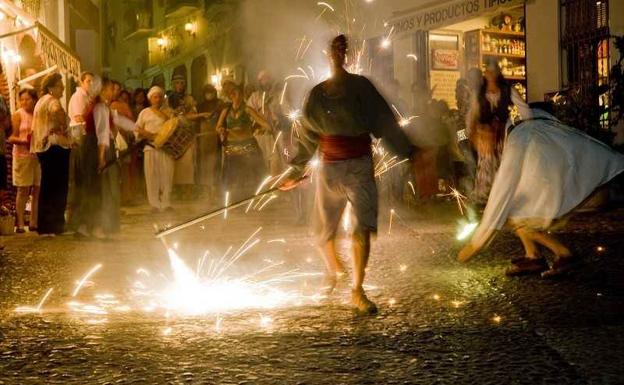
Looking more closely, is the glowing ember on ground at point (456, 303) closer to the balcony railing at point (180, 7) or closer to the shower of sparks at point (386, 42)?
the shower of sparks at point (386, 42)

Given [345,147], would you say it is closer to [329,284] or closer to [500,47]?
[329,284]

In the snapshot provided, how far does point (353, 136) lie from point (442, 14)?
11.0 m

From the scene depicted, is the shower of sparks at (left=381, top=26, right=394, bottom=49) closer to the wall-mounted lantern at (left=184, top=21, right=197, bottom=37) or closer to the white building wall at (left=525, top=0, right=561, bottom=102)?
the white building wall at (left=525, top=0, right=561, bottom=102)

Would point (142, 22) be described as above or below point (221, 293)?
above

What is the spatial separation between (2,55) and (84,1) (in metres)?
10.1

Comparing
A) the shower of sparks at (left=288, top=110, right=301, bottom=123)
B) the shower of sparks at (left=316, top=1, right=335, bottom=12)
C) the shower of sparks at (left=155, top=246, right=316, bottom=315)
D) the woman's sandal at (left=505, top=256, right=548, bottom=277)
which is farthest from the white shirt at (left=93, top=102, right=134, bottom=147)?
the shower of sparks at (left=316, top=1, right=335, bottom=12)

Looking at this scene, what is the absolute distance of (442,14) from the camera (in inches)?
Result: 623

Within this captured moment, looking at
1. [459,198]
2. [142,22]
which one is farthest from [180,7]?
[459,198]

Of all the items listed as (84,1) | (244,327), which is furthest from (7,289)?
(84,1)

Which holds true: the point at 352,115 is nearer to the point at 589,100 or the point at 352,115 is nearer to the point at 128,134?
the point at 589,100

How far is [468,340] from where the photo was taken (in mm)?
4441

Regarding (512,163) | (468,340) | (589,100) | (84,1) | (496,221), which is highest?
(84,1)

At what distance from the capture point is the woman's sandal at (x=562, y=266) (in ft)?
20.4

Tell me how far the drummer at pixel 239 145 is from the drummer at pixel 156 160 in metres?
1.62
